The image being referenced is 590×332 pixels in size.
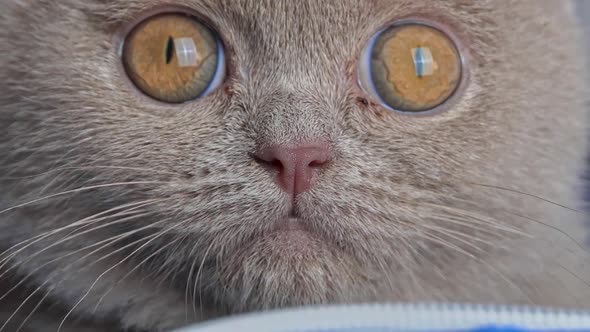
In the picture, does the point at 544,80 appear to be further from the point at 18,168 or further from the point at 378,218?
the point at 18,168

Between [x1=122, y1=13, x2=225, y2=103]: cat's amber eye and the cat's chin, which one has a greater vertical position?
[x1=122, y1=13, x2=225, y2=103]: cat's amber eye

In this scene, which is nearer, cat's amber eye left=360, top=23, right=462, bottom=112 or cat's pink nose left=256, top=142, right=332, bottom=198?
cat's pink nose left=256, top=142, right=332, bottom=198

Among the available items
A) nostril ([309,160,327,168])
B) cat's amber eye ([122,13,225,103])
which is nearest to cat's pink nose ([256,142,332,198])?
nostril ([309,160,327,168])

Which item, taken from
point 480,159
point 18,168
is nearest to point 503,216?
point 480,159

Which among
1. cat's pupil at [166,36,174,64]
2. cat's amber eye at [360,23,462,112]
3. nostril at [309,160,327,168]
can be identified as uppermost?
cat's pupil at [166,36,174,64]

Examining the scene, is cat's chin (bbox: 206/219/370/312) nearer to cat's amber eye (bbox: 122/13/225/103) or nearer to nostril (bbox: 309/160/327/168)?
nostril (bbox: 309/160/327/168)

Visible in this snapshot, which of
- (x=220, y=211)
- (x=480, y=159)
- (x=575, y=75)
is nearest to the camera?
(x=220, y=211)

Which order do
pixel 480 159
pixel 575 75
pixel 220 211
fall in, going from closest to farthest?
pixel 220 211 < pixel 480 159 < pixel 575 75
